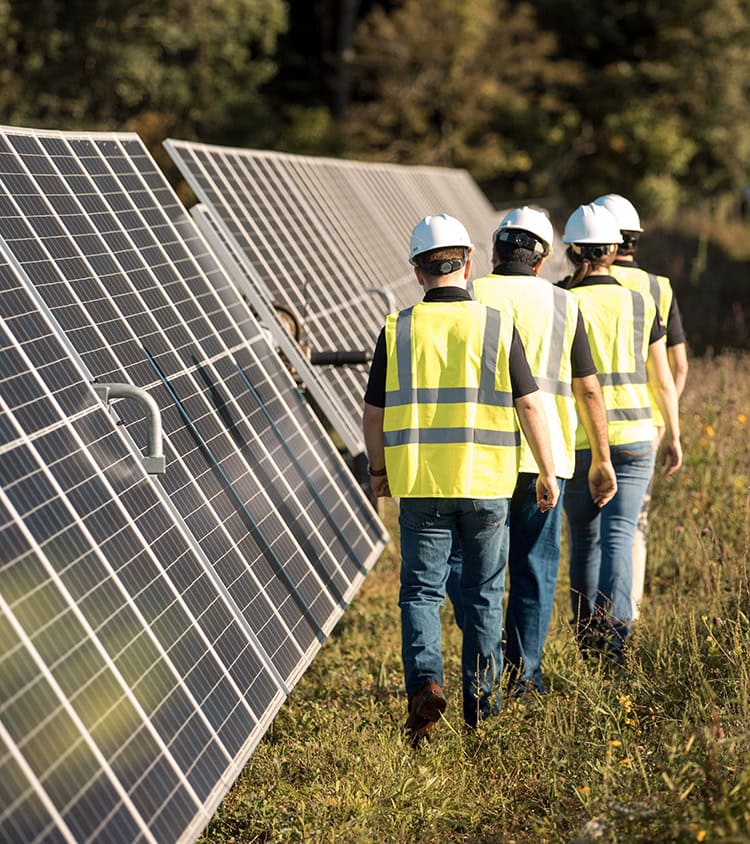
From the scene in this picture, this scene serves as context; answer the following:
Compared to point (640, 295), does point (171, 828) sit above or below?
below

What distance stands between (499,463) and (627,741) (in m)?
1.27

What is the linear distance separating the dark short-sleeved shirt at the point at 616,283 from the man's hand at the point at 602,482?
3.21 ft

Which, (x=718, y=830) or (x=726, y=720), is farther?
(x=726, y=720)

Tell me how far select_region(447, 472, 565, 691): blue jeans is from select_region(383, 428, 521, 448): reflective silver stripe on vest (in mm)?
481

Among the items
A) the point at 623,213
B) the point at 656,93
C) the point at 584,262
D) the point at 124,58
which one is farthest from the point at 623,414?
the point at 656,93

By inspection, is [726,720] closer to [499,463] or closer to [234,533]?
[499,463]

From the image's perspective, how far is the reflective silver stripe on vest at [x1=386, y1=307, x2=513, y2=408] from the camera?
17.7 ft

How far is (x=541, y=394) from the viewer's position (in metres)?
5.89

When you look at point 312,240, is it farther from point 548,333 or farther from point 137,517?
point 137,517

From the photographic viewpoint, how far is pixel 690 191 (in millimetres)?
46250

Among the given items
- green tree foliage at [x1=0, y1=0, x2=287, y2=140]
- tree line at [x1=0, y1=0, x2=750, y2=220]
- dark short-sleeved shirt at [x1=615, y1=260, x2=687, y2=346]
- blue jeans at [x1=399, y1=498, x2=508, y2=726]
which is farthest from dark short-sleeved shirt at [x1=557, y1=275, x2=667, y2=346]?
tree line at [x1=0, y1=0, x2=750, y2=220]

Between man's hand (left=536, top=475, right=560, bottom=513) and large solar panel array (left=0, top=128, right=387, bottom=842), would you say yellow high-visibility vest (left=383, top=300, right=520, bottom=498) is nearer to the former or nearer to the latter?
man's hand (left=536, top=475, right=560, bottom=513)

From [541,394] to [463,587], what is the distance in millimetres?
974

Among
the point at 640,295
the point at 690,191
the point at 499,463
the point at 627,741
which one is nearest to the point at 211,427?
the point at 499,463
